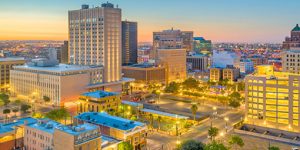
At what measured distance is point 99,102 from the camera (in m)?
82.2

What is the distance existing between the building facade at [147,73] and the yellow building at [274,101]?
2577 inches

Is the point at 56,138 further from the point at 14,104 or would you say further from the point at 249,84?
the point at 14,104

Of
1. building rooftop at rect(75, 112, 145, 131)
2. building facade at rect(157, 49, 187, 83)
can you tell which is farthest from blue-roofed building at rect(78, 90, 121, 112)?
building facade at rect(157, 49, 187, 83)

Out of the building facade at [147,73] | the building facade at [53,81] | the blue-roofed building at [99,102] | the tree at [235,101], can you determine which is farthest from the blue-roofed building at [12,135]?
the building facade at [147,73]

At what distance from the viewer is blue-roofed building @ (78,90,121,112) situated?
270ft

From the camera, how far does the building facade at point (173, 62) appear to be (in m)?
149

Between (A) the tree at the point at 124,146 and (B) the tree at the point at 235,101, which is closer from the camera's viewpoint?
(A) the tree at the point at 124,146

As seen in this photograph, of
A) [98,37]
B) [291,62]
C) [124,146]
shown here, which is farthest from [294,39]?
[124,146]

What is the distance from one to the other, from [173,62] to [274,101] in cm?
8564

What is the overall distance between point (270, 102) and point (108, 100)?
42.7 meters

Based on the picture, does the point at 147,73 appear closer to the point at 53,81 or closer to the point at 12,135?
the point at 53,81

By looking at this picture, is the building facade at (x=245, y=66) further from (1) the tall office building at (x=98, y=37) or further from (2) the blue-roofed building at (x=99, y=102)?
(2) the blue-roofed building at (x=99, y=102)

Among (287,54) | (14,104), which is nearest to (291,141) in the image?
(287,54)

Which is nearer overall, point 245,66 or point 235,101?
point 235,101
